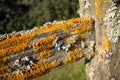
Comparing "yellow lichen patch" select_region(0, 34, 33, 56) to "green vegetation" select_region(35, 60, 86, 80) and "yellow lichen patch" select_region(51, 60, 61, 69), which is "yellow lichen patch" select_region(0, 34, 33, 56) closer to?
"yellow lichen patch" select_region(51, 60, 61, 69)

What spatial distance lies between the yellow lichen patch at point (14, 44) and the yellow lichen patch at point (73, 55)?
0.85 feet

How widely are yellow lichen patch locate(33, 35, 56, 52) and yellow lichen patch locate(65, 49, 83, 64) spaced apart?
127mm

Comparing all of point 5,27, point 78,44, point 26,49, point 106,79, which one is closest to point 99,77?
point 106,79

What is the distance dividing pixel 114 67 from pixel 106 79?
9cm

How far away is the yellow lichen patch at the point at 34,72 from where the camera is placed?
2479 millimetres

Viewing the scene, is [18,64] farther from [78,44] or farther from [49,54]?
[78,44]

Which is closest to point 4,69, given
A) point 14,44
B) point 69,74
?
point 14,44

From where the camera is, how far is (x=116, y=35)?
2588 mm

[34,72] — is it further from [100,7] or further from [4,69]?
[100,7]

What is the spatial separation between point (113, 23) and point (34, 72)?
0.54m

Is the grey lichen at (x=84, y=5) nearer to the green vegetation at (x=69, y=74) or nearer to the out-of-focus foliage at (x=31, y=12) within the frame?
the green vegetation at (x=69, y=74)

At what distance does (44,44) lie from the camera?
2576mm

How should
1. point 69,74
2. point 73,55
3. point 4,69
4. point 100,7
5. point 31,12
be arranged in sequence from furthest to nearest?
point 31,12, point 69,74, point 73,55, point 100,7, point 4,69

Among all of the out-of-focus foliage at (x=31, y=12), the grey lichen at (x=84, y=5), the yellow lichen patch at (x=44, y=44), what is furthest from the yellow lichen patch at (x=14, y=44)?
the out-of-focus foliage at (x=31, y=12)
